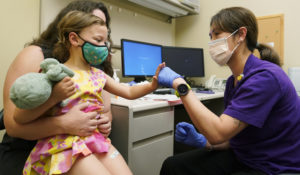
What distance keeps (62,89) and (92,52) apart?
24 centimetres

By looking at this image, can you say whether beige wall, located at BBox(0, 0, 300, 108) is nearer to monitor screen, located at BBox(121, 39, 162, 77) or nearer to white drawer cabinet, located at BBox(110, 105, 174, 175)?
monitor screen, located at BBox(121, 39, 162, 77)

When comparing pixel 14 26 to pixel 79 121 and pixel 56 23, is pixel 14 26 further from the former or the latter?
pixel 79 121

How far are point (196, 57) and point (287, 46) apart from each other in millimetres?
905

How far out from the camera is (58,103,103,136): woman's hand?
2.46 ft

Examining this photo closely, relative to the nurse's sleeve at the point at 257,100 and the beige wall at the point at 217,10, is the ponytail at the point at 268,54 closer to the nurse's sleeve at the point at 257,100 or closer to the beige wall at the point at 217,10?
the nurse's sleeve at the point at 257,100

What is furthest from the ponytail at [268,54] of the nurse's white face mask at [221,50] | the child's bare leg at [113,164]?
the child's bare leg at [113,164]

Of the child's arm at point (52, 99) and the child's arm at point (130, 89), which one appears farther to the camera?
the child's arm at point (130, 89)

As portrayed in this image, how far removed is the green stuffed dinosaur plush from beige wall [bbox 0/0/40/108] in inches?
38.4

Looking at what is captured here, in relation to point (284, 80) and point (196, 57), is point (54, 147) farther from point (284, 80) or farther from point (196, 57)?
point (196, 57)

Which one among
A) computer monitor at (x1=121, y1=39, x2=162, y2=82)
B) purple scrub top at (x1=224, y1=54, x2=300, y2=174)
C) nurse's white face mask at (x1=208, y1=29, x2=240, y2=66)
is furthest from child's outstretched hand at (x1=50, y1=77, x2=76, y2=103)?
computer monitor at (x1=121, y1=39, x2=162, y2=82)

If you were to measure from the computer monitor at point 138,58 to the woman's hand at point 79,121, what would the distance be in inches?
41.8

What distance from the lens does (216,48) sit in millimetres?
1104

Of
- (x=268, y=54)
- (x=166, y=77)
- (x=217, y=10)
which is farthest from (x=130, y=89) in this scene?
(x=217, y=10)

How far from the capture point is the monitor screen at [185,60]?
86.7 inches
